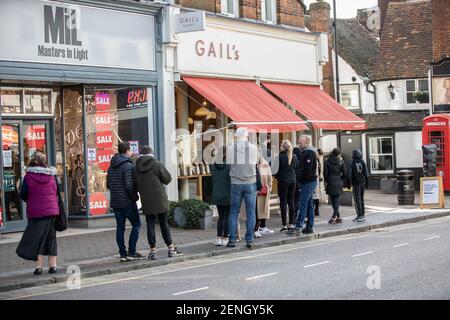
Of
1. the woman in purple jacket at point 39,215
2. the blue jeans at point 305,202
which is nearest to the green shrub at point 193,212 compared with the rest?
the blue jeans at point 305,202

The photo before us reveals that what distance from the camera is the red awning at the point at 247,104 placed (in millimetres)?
17938

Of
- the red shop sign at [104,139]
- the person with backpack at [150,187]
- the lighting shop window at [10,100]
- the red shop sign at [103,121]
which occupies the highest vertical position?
the lighting shop window at [10,100]

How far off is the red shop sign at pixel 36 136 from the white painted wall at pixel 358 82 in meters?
22.4

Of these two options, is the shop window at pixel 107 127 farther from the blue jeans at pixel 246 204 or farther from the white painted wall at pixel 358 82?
the white painted wall at pixel 358 82

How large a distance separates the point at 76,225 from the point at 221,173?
476cm

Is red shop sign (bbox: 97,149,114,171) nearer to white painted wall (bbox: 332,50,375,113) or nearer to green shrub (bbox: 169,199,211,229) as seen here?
green shrub (bbox: 169,199,211,229)

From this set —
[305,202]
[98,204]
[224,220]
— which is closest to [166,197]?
[224,220]

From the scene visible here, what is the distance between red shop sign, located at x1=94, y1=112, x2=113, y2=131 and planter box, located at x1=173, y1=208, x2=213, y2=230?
250 cm

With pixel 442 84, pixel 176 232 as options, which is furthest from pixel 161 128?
pixel 442 84

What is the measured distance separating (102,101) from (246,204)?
211 inches

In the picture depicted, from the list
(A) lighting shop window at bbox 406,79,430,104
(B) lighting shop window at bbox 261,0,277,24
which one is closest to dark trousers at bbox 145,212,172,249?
(B) lighting shop window at bbox 261,0,277,24

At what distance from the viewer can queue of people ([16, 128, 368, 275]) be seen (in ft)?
36.8

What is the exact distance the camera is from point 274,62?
21688mm
